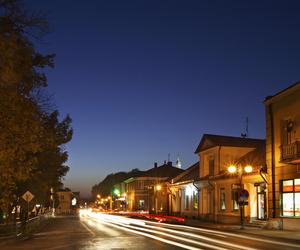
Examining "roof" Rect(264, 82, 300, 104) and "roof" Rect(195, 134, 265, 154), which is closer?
"roof" Rect(264, 82, 300, 104)

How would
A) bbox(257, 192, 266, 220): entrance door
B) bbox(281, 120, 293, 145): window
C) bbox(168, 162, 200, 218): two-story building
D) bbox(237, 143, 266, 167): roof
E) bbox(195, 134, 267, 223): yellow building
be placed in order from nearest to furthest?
bbox(281, 120, 293, 145): window, bbox(257, 192, 266, 220): entrance door, bbox(195, 134, 267, 223): yellow building, bbox(237, 143, 266, 167): roof, bbox(168, 162, 200, 218): two-story building

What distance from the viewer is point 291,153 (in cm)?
2852

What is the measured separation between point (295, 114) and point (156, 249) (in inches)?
601

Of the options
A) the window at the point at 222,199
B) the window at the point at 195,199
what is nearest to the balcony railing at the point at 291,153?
the window at the point at 222,199

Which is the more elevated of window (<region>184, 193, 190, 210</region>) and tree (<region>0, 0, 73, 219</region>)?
tree (<region>0, 0, 73, 219</region>)

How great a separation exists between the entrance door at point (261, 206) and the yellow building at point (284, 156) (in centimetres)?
288

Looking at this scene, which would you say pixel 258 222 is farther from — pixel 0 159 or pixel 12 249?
pixel 0 159

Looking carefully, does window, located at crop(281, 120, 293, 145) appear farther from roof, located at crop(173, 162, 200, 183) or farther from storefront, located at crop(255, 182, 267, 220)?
roof, located at crop(173, 162, 200, 183)

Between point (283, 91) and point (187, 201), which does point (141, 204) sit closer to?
point (187, 201)

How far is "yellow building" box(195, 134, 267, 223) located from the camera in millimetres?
36125

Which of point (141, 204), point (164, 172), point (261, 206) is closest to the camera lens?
point (261, 206)

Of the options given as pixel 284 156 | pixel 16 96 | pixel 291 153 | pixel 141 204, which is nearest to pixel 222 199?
pixel 284 156

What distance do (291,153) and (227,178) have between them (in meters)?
12.7

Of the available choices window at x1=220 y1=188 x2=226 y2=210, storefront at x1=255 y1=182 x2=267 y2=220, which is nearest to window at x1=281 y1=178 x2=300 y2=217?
storefront at x1=255 y1=182 x2=267 y2=220
